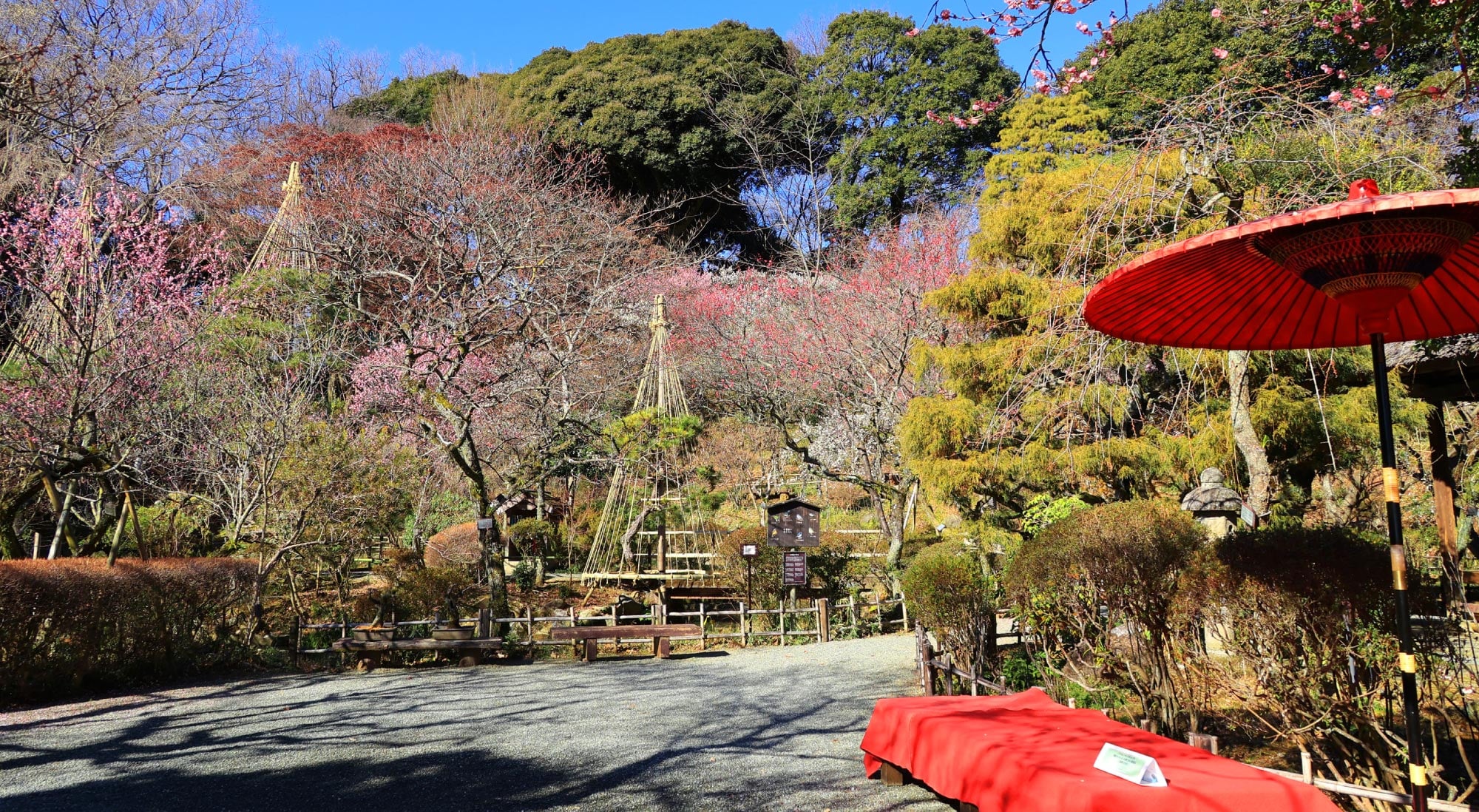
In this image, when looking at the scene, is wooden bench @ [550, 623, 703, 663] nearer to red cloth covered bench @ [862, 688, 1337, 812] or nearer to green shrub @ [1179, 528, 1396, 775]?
red cloth covered bench @ [862, 688, 1337, 812]

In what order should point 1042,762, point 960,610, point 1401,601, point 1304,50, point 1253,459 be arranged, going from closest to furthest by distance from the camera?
1. point 1401,601
2. point 1042,762
3. point 1253,459
4. point 960,610
5. point 1304,50

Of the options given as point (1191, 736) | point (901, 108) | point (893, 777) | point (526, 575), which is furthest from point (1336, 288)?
point (901, 108)

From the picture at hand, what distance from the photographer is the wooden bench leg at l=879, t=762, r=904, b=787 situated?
4910 mm

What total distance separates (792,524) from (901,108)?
16000mm

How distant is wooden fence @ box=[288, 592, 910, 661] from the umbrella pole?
9.17 metres

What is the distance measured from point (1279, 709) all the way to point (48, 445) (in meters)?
9.71

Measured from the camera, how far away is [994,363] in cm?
959

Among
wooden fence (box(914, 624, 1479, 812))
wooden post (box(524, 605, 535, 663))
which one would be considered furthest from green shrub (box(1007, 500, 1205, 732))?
wooden post (box(524, 605, 535, 663))

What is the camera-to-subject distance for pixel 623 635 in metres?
10.5

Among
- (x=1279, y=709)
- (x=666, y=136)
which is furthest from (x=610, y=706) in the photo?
(x=666, y=136)

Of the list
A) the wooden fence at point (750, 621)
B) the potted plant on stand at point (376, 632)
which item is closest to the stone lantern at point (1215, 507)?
the wooden fence at point (750, 621)

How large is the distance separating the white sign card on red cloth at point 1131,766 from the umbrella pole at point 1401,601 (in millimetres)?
920

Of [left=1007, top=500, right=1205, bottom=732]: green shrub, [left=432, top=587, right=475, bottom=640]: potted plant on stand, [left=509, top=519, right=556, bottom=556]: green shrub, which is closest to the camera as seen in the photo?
[left=1007, top=500, right=1205, bottom=732]: green shrub

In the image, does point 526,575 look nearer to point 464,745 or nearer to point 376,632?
point 376,632
